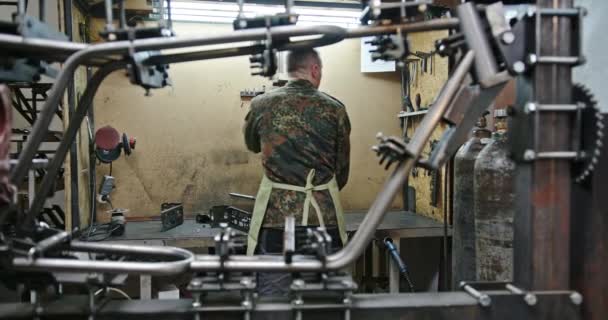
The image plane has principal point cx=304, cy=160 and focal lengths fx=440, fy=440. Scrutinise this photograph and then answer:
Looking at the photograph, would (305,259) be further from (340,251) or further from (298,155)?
(298,155)

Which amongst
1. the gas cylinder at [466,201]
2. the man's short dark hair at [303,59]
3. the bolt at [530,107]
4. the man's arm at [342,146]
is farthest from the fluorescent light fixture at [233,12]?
the bolt at [530,107]

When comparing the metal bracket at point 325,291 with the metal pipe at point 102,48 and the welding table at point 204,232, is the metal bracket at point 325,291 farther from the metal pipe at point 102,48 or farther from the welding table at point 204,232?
the welding table at point 204,232

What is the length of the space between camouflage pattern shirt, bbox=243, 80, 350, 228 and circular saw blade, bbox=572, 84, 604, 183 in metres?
1.19

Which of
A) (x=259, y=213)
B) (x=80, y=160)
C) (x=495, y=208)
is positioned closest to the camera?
(x=495, y=208)

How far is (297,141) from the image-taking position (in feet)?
6.83

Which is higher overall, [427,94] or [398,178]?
[427,94]

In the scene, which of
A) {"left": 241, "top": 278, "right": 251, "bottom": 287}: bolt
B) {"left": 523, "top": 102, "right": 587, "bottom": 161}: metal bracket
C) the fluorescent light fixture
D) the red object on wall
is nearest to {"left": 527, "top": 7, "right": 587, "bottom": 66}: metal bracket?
{"left": 523, "top": 102, "right": 587, "bottom": 161}: metal bracket

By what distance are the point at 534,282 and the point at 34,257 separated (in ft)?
3.72

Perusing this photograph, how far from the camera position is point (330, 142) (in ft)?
7.01

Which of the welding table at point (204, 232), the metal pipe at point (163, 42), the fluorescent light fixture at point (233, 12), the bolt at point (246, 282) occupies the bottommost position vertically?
the welding table at point (204, 232)

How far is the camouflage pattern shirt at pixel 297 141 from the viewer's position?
2.09 meters

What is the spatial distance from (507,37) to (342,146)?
3.91ft

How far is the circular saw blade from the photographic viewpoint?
1006 mm

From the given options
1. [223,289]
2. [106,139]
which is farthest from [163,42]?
[106,139]
